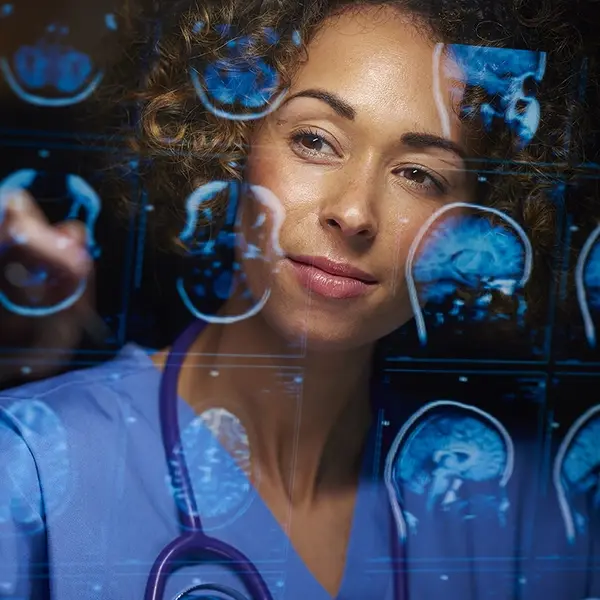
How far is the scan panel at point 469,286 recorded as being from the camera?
2.99ft

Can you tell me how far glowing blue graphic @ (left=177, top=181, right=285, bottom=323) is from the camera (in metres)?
0.85

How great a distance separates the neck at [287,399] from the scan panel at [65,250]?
0.10 m

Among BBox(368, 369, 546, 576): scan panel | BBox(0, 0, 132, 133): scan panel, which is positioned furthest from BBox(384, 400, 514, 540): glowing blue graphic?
BBox(0, 0, 132, 133): scan panel

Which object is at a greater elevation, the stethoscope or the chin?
the chin

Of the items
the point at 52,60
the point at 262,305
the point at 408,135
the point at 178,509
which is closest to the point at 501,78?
the point at 408,135

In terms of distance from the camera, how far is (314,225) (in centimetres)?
86

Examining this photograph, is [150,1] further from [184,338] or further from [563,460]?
[563,460]

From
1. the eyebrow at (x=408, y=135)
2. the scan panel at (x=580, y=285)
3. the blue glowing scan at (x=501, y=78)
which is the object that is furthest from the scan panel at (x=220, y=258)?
the scan panel at (x=580, y=285)

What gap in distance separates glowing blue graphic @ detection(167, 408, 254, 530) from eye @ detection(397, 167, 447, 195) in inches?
12.3

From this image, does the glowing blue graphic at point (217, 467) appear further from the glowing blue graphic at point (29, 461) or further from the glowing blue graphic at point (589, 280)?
the glowing blue graphic at point (589, 280)

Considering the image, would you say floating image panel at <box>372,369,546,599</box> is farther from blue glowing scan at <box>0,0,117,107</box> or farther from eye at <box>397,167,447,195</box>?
blue glowing scan at <box>0,0,117,107</box>

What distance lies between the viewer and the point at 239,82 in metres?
0.85

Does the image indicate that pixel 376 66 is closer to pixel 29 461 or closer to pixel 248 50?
pixel 248 50

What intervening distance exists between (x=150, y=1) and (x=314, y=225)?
273 millimetres
